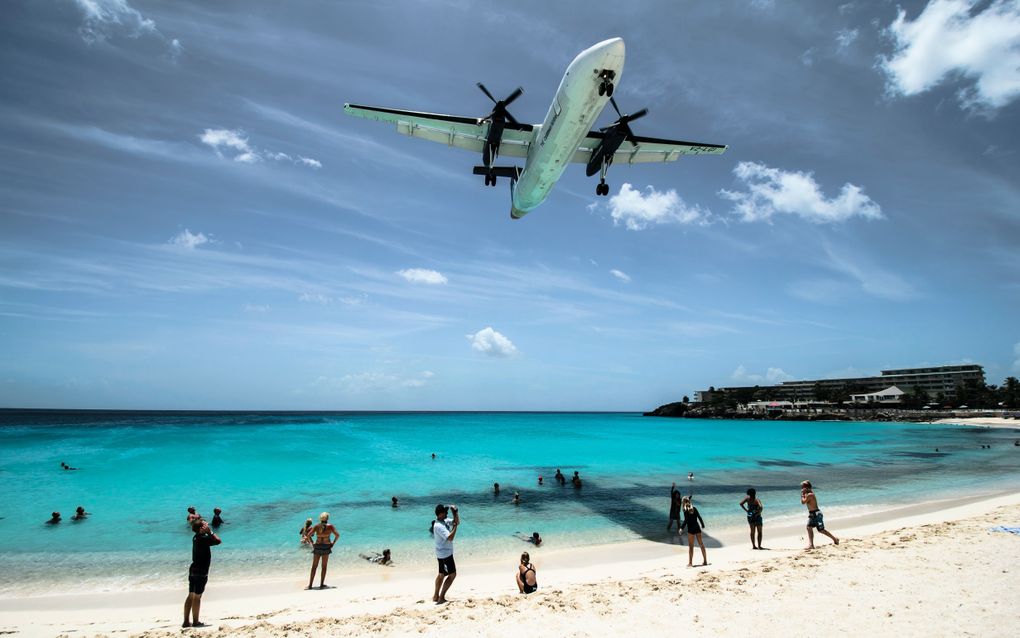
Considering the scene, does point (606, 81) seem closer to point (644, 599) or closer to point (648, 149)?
point (648, 149)

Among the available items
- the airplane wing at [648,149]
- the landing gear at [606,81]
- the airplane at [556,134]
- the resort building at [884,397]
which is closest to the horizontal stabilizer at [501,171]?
the airplane at [556,134]

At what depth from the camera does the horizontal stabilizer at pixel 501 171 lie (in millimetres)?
19766

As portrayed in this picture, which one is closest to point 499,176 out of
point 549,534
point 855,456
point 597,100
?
point 597,100

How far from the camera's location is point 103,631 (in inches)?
316

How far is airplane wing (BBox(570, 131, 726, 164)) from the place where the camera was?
804 inches

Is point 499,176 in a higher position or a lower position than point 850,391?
higher

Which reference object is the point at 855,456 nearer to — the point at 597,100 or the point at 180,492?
the point at 597,100

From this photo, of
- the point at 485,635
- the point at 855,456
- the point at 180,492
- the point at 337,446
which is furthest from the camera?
the point at 337,446

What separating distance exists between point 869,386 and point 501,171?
576 ft

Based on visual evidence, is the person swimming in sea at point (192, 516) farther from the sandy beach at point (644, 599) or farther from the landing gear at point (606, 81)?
the landing gear at point (606, 81)

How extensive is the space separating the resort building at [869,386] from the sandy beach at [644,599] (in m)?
159

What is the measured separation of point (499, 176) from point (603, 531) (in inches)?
597

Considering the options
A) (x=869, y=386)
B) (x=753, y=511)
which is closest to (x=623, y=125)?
(x=753, y=511)

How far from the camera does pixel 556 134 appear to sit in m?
15.3
